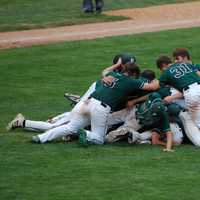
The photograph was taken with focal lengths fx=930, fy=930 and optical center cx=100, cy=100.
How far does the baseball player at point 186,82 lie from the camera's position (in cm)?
1227

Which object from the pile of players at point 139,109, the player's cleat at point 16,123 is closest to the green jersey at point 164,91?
the pile of players at point 139,109

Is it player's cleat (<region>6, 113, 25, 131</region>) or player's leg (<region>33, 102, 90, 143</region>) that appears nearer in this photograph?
player's leg (<region>33, 102, 90, 143</region>)

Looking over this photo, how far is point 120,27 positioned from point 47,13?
3.16 m

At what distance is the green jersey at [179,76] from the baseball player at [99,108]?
0.93 ft

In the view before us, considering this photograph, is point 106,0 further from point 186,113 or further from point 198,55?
point 186,113

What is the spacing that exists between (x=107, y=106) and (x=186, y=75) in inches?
44.7

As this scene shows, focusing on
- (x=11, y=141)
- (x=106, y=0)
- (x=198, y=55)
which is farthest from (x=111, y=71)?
(x=106, y=0)

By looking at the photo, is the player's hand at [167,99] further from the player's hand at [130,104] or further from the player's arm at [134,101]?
the player's hand at [130,104]

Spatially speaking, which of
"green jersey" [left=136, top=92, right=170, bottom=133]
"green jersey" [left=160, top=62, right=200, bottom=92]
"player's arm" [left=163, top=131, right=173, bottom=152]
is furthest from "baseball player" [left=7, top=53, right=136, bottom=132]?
"player's arm" [left=163, top=131, right=173, bottom=152]

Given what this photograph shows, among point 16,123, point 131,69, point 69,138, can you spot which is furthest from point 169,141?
point 16,123

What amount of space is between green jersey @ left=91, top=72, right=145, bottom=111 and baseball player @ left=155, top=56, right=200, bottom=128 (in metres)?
0.36

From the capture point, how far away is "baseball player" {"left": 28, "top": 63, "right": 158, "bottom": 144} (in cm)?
1217

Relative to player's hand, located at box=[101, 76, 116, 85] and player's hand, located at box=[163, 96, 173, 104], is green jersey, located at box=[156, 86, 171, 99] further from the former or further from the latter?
player's hand, located at box=[101, 76, 116, 85]

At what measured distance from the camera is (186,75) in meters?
12.4
